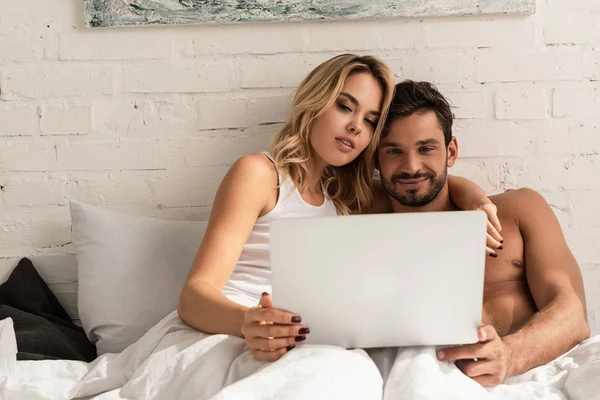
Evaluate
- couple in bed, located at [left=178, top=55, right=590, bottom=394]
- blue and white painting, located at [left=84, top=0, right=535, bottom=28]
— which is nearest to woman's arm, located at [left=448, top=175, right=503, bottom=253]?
couple in bed, located at [left=178, top=55, right=590, bottom=394]

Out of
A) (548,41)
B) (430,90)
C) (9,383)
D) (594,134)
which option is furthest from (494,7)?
(9,383)

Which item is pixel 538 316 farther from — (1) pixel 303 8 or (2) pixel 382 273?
(1) pixel 303 8

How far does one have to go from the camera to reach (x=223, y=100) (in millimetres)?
2355

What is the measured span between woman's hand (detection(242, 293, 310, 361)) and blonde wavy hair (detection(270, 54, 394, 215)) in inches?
24.4

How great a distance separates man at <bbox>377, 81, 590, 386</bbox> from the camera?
1890 millimetres

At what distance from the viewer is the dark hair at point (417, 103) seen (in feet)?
7.03

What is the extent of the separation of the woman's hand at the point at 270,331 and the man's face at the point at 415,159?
2.43ft

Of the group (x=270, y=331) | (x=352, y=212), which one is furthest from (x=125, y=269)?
(x=270, y=331)

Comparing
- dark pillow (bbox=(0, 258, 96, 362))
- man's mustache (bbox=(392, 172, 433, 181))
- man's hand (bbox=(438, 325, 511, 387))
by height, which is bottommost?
dark pillow (bbox=(0, 258, 96, 362))

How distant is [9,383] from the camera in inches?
64.7

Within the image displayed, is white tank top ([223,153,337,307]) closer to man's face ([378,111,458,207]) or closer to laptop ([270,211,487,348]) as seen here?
man's face ([378,111,458,207])

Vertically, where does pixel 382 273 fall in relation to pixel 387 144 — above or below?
below

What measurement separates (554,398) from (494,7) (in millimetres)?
1272

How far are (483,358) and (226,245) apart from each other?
0.67 meters
